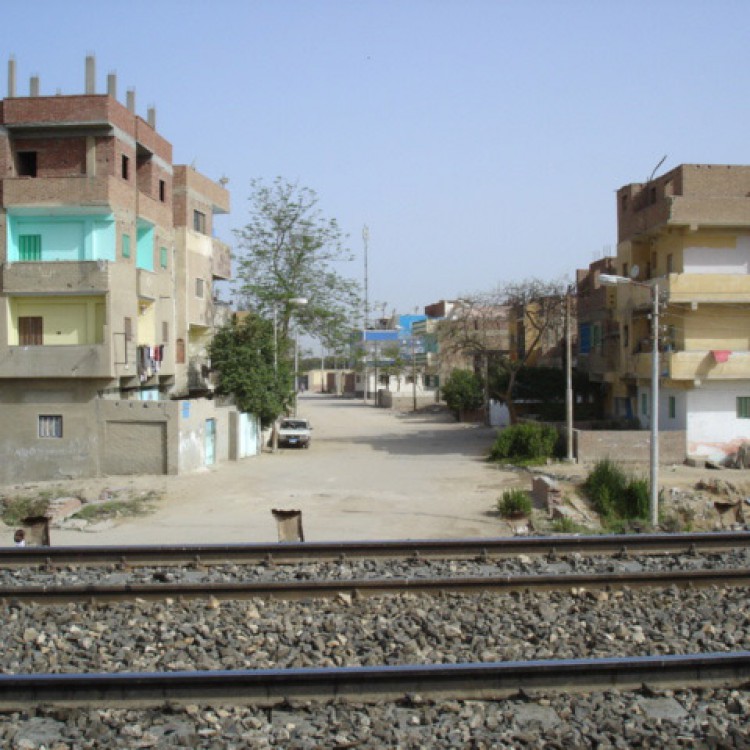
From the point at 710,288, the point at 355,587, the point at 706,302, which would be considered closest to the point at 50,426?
the point at 355,587

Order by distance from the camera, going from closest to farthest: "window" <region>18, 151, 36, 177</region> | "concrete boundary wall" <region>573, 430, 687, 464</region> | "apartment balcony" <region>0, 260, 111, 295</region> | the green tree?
"apartment balcony" <region>0, 260, 111, 295</region>
"window" <region>18, 151, 36, 177</region>
"concrete boundary wall" <region>573, 430, 687, 464</region>
the green tree

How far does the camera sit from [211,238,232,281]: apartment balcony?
140 ft

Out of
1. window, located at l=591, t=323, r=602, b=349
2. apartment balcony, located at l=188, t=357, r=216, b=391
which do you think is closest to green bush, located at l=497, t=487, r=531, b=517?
apartment balcony, located at l=188, t=357, r=216, b=391

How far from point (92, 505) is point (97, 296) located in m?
9.30

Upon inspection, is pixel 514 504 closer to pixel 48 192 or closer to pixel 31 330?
pixel 31 330

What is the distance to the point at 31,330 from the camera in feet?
99.0

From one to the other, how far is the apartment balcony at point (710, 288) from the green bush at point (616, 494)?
10001 mm

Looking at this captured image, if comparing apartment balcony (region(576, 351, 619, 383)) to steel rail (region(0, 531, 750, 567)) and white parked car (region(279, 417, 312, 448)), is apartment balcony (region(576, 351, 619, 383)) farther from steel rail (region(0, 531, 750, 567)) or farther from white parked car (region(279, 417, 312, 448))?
steel rail (region(0, 531, 750, 567))

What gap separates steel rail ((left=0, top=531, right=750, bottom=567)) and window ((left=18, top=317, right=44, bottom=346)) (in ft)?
57.1

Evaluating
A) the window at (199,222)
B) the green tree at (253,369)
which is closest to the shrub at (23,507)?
the green tree at (253,369)

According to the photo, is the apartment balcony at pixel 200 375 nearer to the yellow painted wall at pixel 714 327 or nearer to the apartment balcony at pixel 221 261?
the apartment balcony at pixel 221 261

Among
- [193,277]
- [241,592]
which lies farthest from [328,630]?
[193,277]

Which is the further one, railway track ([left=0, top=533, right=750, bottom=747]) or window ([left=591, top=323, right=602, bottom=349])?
window ([left=591, top=323, right=602, bottom=349])

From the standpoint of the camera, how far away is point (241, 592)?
469 inches
